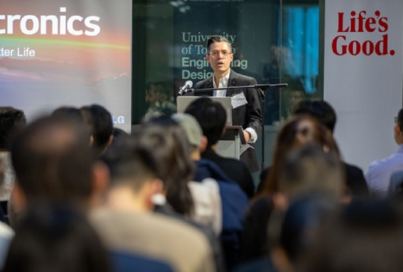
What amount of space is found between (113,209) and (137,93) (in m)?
7.32

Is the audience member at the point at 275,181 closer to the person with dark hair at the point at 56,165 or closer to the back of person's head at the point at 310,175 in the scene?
the back of person's head at the point at 310,175

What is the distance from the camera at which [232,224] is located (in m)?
3.71

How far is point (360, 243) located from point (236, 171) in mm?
2738

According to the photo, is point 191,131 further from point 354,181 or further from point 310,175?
point 310,175

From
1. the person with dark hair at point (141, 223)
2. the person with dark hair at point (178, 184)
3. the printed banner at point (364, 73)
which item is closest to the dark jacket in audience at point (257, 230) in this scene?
the person with dark hair at point (178, 184)

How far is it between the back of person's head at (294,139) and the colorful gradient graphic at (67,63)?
5.64 m

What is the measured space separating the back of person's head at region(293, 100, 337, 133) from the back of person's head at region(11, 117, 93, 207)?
2527mm

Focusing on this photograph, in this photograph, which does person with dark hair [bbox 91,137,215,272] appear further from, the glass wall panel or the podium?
the glass wall panel

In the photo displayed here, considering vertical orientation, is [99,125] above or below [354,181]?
above

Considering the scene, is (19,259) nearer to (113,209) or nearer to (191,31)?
(113,209)

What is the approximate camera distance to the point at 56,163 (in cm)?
203

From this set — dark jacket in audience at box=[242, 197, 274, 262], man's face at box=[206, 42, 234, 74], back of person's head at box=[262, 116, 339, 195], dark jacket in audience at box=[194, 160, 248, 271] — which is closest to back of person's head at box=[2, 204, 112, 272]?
dark jacket in audience at box=[242, 197, 274, 262]

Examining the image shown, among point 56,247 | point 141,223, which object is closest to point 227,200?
point 141,223

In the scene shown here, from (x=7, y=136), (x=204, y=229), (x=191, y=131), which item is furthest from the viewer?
(x=7, y=136)
